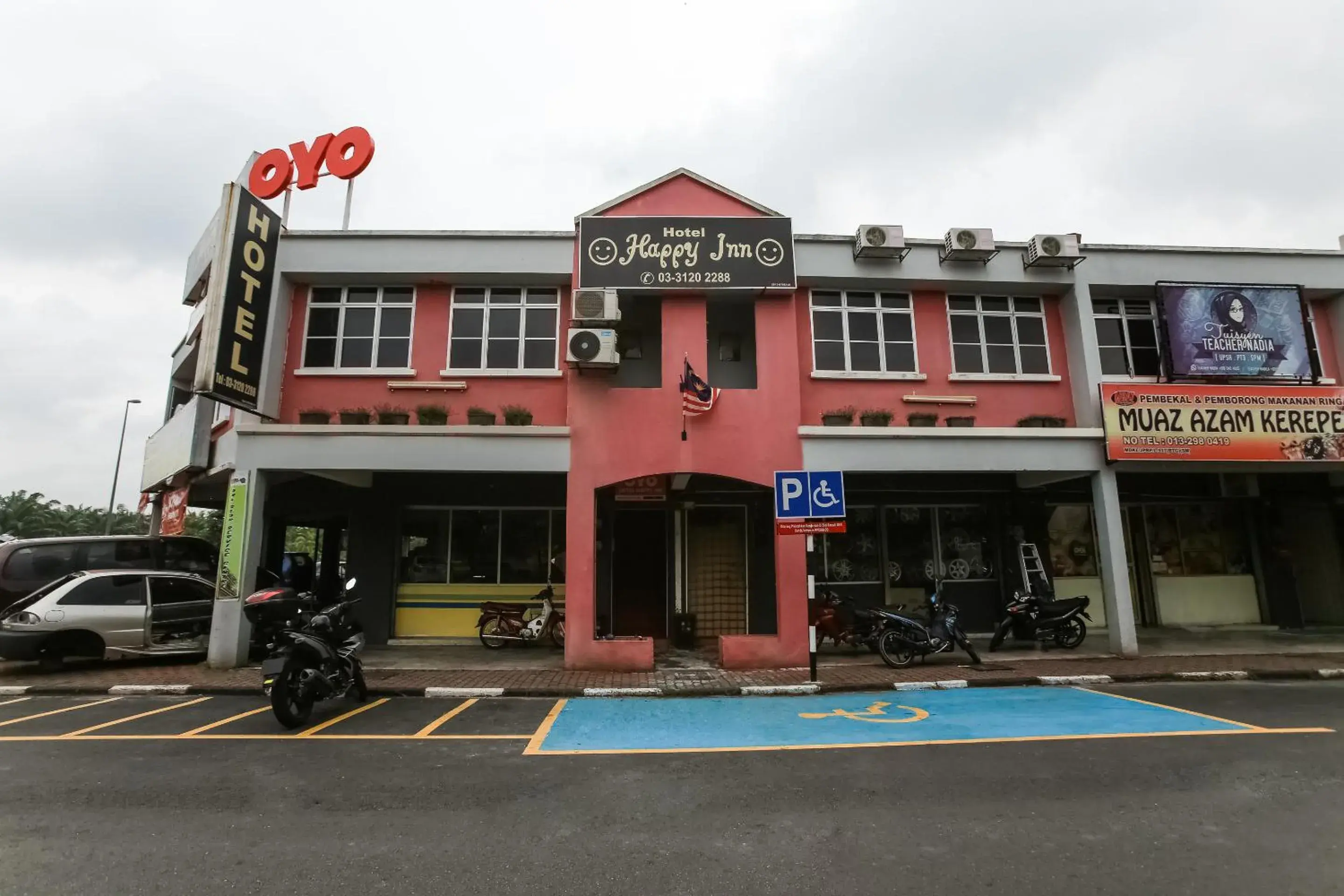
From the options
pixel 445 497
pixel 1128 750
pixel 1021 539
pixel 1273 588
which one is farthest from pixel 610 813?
pixel 1273 588

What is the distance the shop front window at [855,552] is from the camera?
48.2 ft

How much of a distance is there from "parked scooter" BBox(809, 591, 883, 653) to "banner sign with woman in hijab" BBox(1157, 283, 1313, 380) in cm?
781

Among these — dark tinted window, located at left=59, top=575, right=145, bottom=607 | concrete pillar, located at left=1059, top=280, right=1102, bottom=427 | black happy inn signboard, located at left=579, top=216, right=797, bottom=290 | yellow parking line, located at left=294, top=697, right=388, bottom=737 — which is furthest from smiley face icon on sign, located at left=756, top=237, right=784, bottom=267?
dark tinted window, located at left=59, top=575, right=145, bottom=607

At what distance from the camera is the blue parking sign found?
1034 centimetres

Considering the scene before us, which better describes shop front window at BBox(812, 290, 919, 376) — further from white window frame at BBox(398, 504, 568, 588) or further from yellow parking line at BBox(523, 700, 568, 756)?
yellow parking line at BBox(523, 700, 568, 756)

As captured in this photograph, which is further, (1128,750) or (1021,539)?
(1021,539)

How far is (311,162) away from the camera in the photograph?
1358 cm

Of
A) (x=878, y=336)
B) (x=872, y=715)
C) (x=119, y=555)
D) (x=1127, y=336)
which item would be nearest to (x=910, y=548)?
(x=878, y=336)

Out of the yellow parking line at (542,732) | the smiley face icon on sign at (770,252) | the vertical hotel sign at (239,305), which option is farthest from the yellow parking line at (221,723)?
the smiley face icon on sign at (770,252)

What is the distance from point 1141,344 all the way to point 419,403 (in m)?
14.7

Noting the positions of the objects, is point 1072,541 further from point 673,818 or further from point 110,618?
point 110,618

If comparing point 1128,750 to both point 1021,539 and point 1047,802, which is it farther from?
point 1021,539

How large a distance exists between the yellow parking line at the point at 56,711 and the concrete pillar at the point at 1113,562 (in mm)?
16000

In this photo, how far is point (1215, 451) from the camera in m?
12.4
